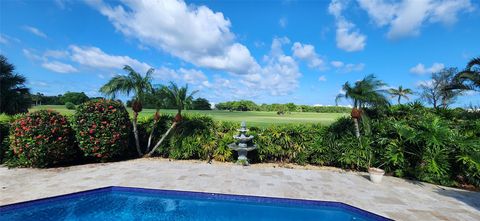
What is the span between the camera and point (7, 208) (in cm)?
443

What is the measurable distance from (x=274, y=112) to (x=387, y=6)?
45.1 feet

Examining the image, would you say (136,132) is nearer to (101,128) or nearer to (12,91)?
(101,128)

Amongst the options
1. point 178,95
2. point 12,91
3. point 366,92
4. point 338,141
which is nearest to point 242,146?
point 178,95

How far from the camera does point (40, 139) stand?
692 centimetres

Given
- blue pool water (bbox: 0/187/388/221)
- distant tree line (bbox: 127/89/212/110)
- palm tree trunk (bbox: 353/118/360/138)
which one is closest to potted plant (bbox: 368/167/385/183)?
palm tree trunk (bbox: 353/118/360/138)

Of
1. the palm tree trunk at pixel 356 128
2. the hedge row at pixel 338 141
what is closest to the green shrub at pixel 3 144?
the hedge row at pixel 338 141

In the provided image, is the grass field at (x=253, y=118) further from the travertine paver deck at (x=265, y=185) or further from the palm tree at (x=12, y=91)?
the travertine paver deck at (x=265, y=185)

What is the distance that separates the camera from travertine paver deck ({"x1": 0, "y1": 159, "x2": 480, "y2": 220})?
16.0 ft

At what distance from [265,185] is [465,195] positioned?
15.6 ft

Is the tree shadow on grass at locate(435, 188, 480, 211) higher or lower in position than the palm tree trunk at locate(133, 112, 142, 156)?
lower

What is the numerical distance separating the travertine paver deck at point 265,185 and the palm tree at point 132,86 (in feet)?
7.25

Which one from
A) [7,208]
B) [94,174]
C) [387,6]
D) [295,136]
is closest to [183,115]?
[94,174]

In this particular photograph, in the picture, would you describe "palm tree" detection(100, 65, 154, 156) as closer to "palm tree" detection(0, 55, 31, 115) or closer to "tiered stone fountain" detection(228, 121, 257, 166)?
"tiered stone fountain" detection(228, 121, 257, 166)

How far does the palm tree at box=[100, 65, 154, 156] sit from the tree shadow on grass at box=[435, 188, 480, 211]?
889 cm
